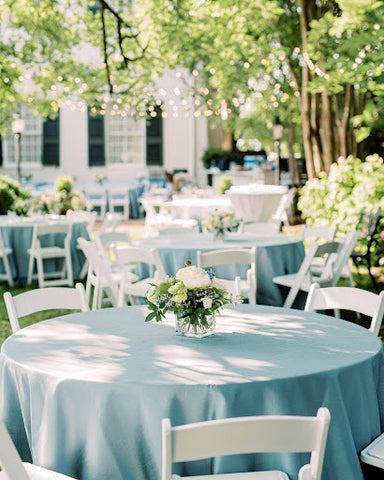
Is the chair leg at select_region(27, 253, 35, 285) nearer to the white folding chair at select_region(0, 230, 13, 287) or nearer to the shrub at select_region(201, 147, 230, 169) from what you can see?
the white folding chair at select_region(0, 230, 13, 287)

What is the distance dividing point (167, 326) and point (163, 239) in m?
3.77

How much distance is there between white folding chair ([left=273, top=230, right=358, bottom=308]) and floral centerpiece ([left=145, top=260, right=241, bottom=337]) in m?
3.04

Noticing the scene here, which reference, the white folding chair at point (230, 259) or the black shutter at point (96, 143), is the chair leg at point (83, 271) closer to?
the white folding chair at point (230, 259)

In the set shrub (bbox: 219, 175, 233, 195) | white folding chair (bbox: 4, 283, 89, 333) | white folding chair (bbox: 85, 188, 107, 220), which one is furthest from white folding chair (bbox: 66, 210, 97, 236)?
white folding chair (bbox: 85, 188, 107, 220)

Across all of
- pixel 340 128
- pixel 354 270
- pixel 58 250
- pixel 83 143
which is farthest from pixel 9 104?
pixel 83 143

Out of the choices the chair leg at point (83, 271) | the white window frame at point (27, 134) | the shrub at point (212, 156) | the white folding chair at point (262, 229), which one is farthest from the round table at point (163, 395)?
the white window frame at point (27, 134)

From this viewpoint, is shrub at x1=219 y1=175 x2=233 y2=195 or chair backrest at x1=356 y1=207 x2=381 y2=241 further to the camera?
shrub at x1=219 y1=175 x2=233 y2=195

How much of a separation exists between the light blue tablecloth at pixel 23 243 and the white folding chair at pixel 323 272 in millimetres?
3922

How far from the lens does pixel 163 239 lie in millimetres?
7395

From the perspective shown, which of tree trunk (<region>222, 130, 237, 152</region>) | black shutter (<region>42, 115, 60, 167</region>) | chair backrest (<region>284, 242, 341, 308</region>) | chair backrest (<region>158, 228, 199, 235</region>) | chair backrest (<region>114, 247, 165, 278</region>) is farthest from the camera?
tree trunk (<region>222, 130, 237, 152</region>)

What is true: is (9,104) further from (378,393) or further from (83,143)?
(378,393)

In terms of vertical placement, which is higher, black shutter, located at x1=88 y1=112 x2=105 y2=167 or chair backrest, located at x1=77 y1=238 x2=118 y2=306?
black shutter, located at x1=88 y1=112 x2=105 y2=167

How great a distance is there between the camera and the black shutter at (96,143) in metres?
21.9

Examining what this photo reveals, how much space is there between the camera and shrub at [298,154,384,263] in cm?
946
